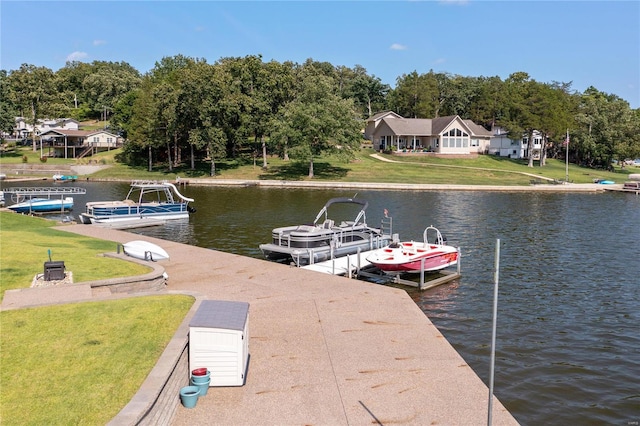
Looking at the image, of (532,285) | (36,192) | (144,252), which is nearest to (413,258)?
(532,285)

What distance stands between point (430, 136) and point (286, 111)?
38028mm

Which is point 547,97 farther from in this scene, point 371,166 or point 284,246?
point 284,246

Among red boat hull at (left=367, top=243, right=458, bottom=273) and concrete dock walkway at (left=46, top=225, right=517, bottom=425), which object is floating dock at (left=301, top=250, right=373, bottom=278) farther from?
concrete dock walkway at (left=46, top=225, right=517, bottom=425)

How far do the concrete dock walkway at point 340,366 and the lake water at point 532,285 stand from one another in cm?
113

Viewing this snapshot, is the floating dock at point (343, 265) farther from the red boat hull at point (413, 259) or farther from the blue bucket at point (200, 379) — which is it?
the blue bucket at point (200, 379)

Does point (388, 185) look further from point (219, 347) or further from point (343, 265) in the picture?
point (219, 347)

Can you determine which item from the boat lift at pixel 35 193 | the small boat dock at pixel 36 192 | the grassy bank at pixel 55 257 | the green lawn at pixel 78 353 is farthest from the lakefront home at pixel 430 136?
the green lawn at pixel 78 353

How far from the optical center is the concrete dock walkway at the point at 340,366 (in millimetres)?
10867

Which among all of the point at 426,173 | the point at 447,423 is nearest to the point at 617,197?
A: the point at 426,173

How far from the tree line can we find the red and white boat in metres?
55.4

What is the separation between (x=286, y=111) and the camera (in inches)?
3337

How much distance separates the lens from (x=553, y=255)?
3400 cm

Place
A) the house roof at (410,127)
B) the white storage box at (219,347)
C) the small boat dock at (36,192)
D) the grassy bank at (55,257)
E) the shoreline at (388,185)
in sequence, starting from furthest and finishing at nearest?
the house roof at (410,127), the shoreline at (388,185), the small boat dock at (36,192), the grassy bank at (55,257), the white storage box at (219,347)

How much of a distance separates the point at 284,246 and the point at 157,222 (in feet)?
68.6
